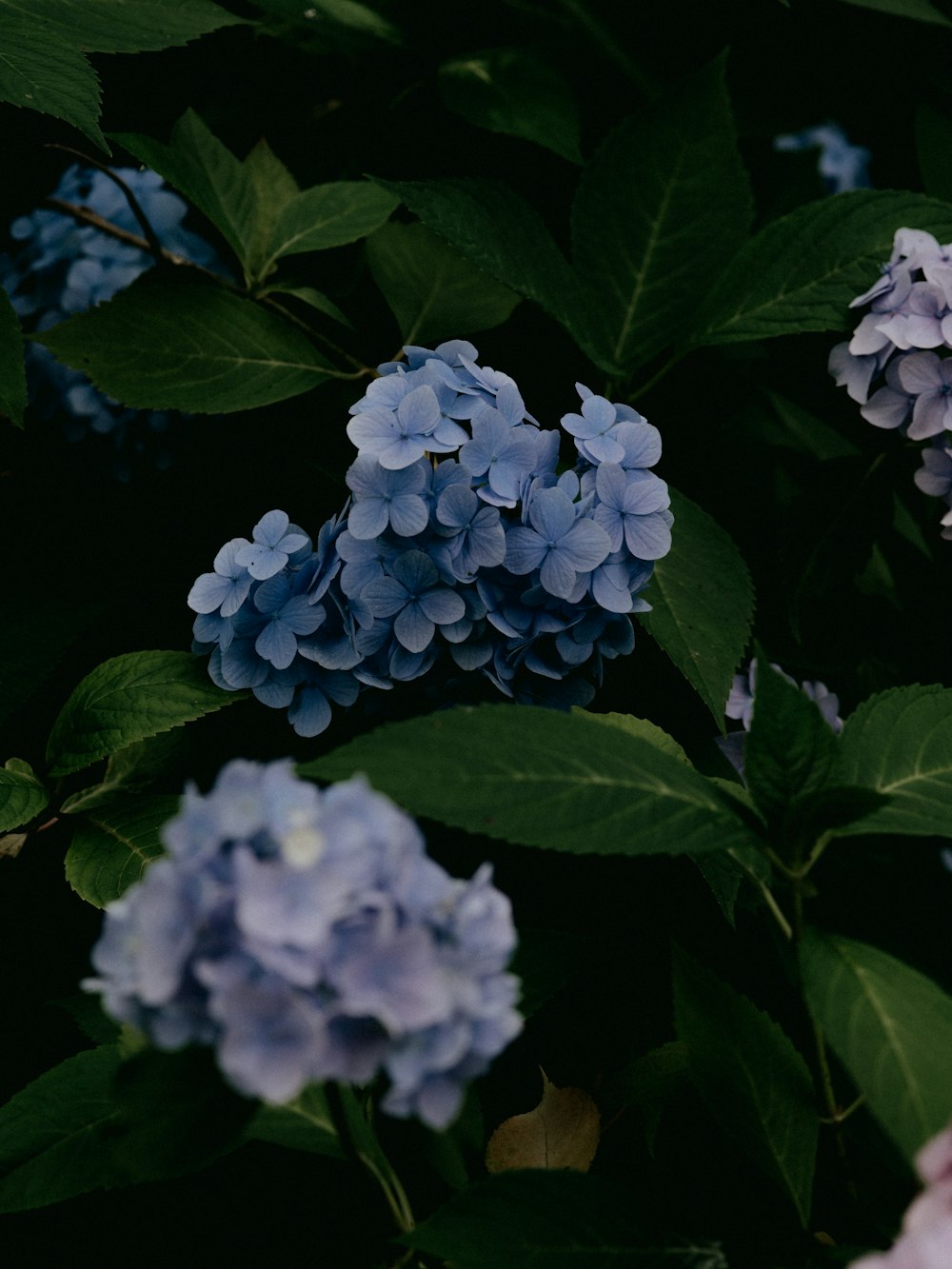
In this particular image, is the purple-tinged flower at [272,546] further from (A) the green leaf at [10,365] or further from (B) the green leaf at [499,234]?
(B) the green leaf at [499,234]

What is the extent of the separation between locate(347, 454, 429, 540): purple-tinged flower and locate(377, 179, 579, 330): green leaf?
1.40 feet

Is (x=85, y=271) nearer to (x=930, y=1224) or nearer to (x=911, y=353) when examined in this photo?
(x=911, y=353)

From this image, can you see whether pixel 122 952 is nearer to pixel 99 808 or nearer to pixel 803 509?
pixel 99 808

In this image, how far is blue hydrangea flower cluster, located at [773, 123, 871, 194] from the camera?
246cm

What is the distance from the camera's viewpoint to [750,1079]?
0.97 m

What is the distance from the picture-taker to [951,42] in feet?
6.77

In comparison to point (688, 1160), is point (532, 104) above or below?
above

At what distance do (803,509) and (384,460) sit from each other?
0.73m

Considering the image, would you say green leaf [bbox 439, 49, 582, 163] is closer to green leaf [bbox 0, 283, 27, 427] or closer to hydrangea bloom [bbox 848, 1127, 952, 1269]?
green leaf [bbox 0, 283, 27, 427]

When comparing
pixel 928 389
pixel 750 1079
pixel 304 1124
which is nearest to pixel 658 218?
pixel 928 389

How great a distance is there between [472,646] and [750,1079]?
46 centimetres

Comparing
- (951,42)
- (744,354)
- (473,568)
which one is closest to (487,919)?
(473,568)

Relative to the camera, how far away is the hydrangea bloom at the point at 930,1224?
1.95 ft

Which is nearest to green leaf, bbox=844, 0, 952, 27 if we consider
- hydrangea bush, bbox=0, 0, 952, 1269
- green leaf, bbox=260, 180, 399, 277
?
hydrangea bush, bbox=0, 0, 952, 1269
